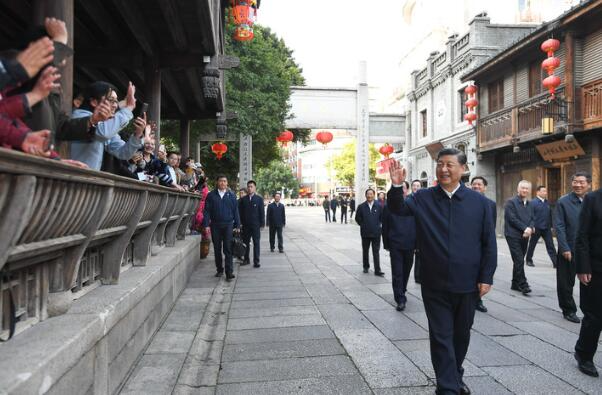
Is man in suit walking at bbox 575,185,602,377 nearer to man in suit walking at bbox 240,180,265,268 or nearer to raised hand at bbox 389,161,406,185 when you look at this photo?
raised hand at bbox 389,161,406,185

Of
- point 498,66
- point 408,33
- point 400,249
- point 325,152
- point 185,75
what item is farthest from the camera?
point 325,152

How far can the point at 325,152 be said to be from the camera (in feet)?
322

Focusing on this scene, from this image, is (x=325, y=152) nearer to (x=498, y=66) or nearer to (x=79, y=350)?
(x=498, y=66)

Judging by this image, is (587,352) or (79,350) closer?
(79,350)

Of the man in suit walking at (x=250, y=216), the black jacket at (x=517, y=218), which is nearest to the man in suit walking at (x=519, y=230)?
the black jacket at (x=517, y=218)

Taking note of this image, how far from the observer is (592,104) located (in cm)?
1352

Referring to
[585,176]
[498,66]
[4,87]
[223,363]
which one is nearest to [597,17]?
[498,66]

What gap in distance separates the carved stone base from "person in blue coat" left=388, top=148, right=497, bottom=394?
91.7 inches

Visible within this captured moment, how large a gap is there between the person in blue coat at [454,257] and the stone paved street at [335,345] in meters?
0.50

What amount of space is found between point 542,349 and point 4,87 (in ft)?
15.7

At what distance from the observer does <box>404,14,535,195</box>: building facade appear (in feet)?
66.6

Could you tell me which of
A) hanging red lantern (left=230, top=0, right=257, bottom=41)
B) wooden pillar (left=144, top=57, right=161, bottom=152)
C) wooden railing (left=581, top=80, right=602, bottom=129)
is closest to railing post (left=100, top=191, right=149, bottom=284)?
wooden pillar (left=144, top=57, right=161, bottom=152)

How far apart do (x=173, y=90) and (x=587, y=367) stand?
33.2ft

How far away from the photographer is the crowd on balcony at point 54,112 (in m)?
2.11
